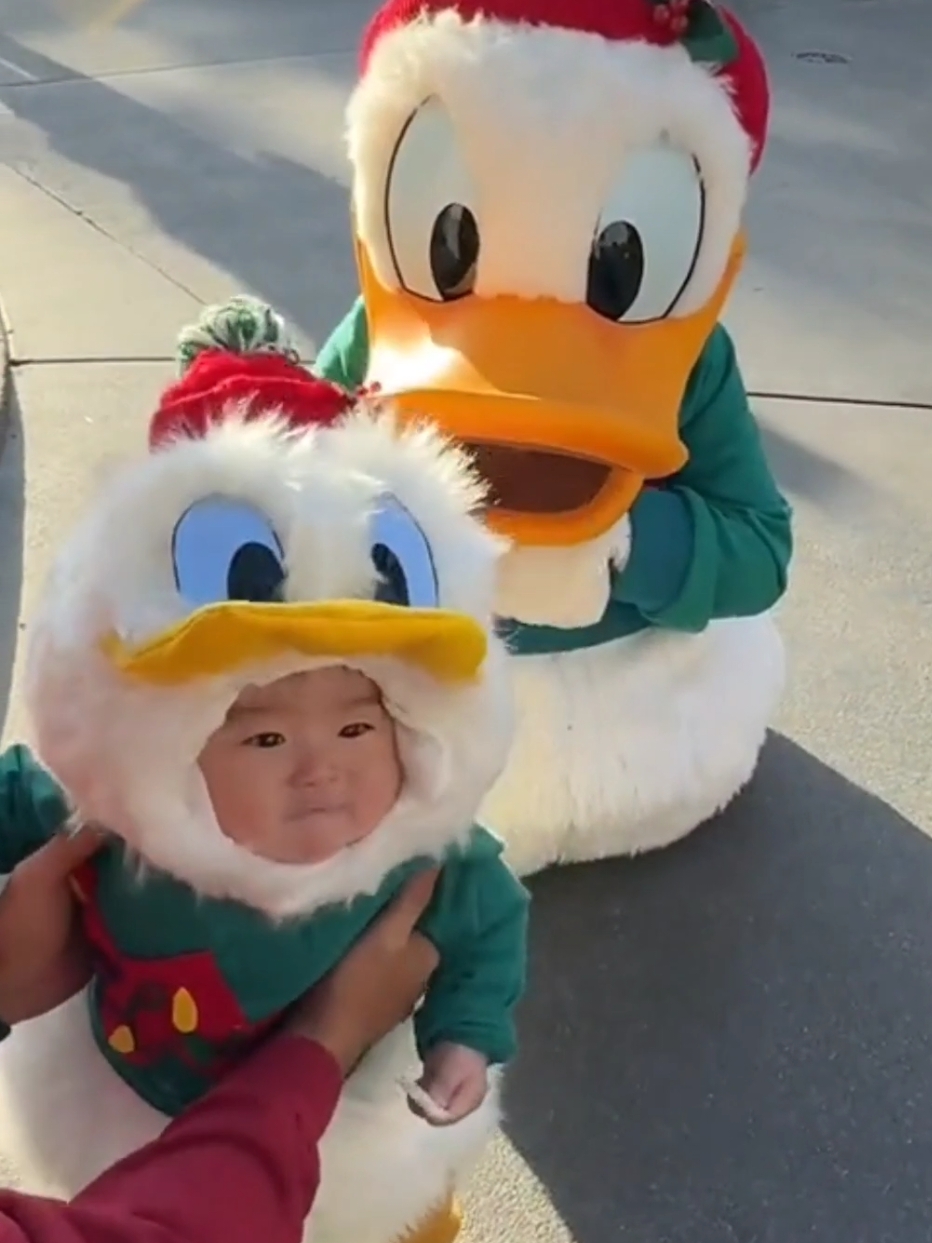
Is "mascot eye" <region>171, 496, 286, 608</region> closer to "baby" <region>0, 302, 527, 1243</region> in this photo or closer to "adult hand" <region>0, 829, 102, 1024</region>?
"baby" <region>0, 302, 527, 1243</region>

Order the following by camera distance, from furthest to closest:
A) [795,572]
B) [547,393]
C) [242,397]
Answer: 1. [795,572]
2. [547,393]
3. [242,397]

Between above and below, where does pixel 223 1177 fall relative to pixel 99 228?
above

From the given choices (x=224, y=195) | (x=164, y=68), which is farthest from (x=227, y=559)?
(x=164, y=68)

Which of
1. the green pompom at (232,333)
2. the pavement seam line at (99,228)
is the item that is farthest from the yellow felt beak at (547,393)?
the pavement seam line at (99,228)

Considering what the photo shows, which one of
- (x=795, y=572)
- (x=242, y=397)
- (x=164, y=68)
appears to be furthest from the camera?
(x=164, y=68)

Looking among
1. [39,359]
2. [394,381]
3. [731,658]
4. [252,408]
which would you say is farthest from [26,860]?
[39,359]

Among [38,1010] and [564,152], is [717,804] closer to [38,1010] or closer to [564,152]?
[564,152]

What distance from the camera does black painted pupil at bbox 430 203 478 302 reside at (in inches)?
49.4

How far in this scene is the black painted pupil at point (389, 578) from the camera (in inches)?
33.6

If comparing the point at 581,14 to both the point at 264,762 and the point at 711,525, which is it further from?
the point at 264,762

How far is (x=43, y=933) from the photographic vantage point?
3.12 ft

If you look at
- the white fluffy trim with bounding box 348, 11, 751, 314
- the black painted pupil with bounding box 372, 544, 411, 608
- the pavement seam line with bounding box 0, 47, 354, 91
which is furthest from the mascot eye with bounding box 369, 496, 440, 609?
the pavement seam line with bounding box 0, 47, 354, 91

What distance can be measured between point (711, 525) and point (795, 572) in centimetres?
62

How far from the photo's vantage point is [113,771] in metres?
0.85
